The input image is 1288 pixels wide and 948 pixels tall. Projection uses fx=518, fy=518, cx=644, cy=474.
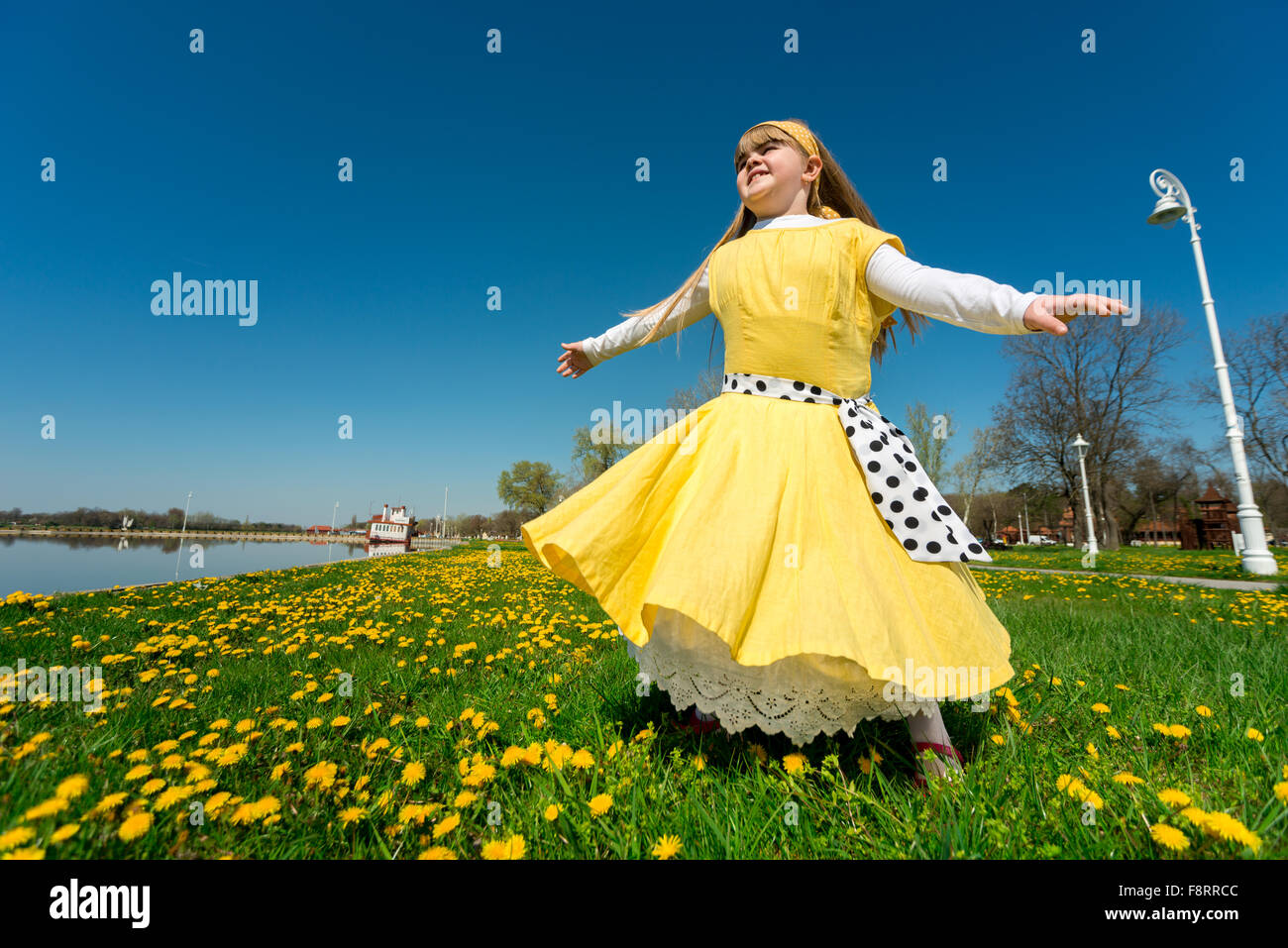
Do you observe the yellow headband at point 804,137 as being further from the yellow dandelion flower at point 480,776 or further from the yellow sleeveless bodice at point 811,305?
the yellow dandelion flower at point 480,776

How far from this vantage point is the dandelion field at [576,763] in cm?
142

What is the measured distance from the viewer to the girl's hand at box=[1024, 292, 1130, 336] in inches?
57.4

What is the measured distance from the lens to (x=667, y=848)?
4.46 feet

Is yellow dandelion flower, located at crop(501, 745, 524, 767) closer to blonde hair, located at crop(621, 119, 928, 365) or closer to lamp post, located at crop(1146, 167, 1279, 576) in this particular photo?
blonde hair, located at crop(621, 119, 928, 365)

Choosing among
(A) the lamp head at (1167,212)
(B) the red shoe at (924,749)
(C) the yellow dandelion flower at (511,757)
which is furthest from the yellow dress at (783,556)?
(A) the lamp head at (1167,212)

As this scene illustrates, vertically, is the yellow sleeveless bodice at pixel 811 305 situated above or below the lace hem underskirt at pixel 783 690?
above

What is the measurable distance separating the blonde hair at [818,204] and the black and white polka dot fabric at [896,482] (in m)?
0.61

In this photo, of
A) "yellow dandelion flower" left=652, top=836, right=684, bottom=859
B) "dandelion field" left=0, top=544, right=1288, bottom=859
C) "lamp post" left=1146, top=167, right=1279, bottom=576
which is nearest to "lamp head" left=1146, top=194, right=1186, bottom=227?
"lamp post" left=1146, top=167, right=1279, bottom=576

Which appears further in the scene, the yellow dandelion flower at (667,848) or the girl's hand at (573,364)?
the girl's hand at (573,364)
